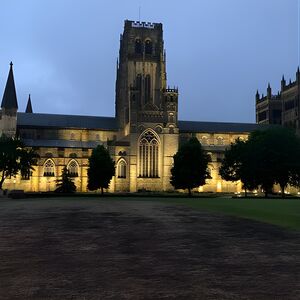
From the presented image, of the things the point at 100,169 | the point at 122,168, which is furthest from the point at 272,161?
the point at 122,168

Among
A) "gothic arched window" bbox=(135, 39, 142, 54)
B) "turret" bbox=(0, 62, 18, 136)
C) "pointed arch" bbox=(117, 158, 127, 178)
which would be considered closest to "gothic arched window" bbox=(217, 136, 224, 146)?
"pointed arch" bbox=(117, 158, 127, 178)

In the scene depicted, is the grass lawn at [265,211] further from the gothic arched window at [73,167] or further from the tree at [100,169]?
the gothic arched window at [73,167]

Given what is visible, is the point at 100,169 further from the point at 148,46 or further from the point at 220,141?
the point at 148,46

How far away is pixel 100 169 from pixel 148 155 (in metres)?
17.3

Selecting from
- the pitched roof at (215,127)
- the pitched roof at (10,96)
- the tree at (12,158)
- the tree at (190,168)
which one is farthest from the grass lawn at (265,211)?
the pitched roof at (10,96)

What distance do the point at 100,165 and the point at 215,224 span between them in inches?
2711

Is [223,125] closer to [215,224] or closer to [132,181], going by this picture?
[132,181]

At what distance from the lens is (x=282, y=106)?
131 m

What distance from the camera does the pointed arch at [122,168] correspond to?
10056 centimetres

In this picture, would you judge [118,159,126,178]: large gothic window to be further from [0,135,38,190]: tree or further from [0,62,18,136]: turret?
[0,62,18,136]: turret

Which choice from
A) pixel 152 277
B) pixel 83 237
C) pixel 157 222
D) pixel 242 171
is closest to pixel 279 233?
pixel 157 222

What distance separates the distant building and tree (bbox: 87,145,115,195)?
58.6 m

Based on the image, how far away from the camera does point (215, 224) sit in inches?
834

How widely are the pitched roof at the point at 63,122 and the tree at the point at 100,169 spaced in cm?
2361
